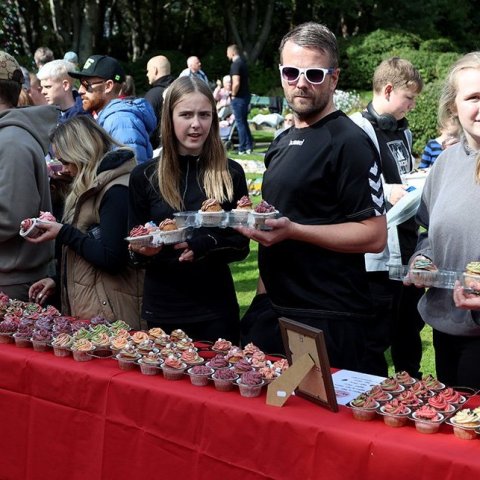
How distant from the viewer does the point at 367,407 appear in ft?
7.49

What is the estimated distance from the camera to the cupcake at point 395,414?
223cm

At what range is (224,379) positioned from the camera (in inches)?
101

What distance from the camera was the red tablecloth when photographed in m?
2.14

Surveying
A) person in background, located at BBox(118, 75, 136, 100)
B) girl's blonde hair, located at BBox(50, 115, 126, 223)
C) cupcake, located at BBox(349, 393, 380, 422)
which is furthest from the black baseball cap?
cupcake, located at BBox(349, 393, 380, 422)

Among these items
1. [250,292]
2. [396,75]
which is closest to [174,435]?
[396,75]

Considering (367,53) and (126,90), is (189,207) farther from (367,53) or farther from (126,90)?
(367,53)

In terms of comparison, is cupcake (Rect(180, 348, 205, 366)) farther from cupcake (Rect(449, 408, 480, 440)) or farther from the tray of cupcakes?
cupcake (Rect(449, 408, 480, 440))

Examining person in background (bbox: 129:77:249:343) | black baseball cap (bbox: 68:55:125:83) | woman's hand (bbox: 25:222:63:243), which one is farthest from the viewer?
black baseball cap (bbox: 68:55:125:83)

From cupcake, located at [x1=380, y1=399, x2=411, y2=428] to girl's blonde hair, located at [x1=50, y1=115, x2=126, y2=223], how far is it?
6.21 ft

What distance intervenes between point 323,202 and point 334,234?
0.14m

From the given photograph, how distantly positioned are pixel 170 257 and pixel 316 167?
0.75 meters

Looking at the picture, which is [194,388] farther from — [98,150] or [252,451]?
[98,150]

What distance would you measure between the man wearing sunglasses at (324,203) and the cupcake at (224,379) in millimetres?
439

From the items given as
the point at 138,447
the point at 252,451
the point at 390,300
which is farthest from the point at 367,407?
the point at 390,300
